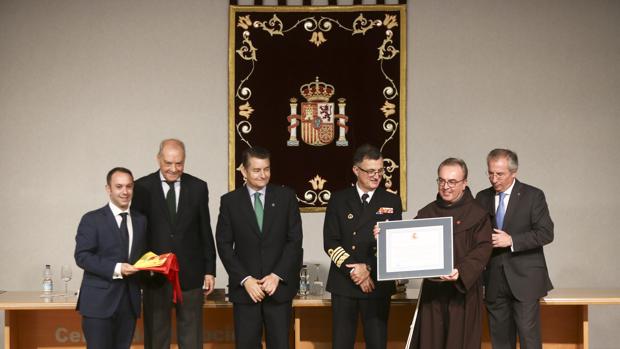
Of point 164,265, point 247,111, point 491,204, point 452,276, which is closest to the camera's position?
point 452,276

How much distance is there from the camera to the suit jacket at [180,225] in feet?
15.9

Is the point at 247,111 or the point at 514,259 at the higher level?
the point at 247,111

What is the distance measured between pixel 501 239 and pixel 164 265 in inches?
75.4

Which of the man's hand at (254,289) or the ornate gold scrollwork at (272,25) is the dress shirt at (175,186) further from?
the ornate gold scrollwork at (272,25)

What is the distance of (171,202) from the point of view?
487cm

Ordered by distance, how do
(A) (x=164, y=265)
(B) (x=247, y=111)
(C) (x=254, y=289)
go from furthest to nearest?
(B) (x=247, y=111)
(C) (x=254, y=289)
(A) (x=164, y=265)

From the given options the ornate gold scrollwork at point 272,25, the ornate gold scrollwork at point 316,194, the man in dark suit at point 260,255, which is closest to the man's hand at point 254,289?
the man in dark suit at point 260,255

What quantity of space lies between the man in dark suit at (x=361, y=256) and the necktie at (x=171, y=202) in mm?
916

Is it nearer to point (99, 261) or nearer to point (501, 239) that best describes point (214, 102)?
point (99, 261)

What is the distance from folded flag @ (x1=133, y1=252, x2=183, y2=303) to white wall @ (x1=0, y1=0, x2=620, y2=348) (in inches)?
71.1

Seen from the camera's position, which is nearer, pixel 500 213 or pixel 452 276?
pixel 452 276

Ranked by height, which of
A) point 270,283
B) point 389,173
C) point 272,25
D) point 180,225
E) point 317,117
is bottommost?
point 270,283

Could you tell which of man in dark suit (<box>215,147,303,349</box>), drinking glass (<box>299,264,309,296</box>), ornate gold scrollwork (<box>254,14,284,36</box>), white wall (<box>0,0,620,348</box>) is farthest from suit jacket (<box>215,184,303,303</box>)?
ornate gold scrollwork (<box>254,14,284,36</box>)

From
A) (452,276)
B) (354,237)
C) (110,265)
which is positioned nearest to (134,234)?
(110,265)
